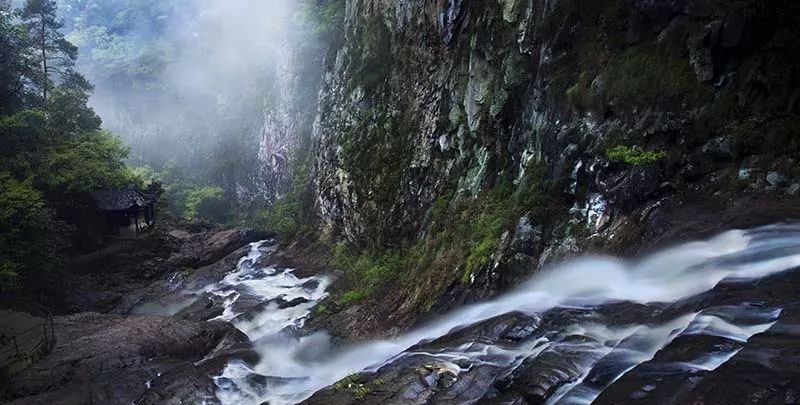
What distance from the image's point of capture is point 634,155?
10477 millimetres

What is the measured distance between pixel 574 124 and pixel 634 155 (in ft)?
7.13

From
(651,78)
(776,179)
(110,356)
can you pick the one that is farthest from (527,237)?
(110,356)

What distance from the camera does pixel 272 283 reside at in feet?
82.6

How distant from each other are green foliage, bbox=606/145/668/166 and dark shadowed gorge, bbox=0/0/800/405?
5 cm

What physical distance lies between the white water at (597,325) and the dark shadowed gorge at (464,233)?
1.8 inches

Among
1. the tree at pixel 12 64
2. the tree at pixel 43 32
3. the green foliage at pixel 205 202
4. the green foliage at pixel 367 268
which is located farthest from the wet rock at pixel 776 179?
the green foliage at pixel 205 202

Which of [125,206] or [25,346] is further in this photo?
[125,206]

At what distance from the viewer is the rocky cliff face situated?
375 inches

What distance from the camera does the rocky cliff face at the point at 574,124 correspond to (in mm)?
9523

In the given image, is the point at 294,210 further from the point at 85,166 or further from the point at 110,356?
the point at 110,356

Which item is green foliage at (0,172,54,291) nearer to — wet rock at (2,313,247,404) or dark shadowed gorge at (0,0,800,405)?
dark shadowed gorge at (0,0,800,405)

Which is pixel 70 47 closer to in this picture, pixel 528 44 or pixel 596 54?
pixel 528 44

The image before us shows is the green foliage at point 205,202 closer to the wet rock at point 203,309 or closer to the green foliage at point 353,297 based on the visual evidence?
the wet rock at point 203,309

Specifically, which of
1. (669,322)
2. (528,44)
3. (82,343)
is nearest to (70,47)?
(82,343)
